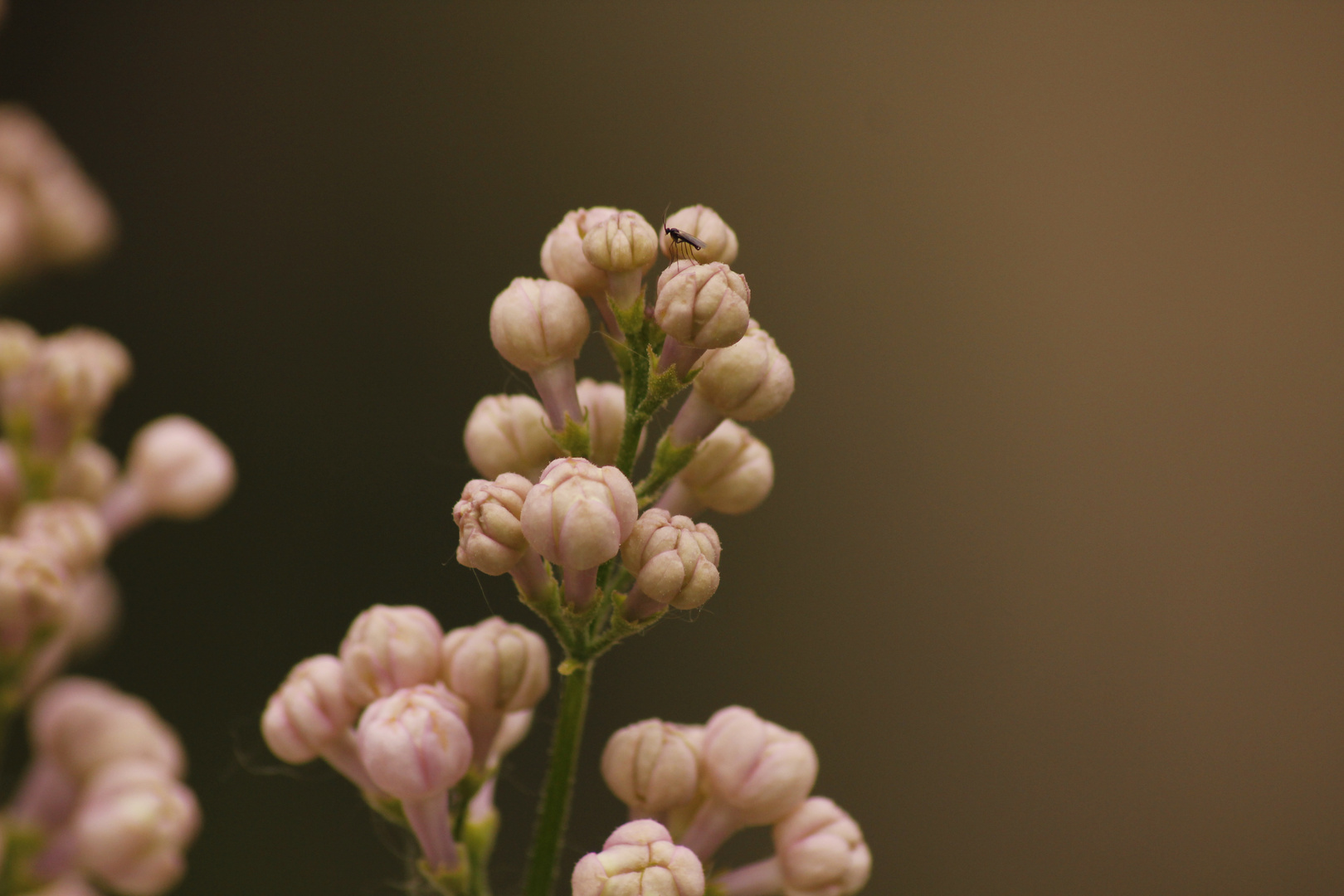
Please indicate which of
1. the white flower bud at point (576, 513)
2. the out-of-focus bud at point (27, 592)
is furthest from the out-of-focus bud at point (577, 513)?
the out-of-focus bud at point (27, 592)

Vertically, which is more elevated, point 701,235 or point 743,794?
point 701,235

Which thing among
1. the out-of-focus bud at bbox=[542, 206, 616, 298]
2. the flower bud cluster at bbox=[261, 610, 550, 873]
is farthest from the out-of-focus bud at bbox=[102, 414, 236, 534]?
the out-of-focus bud at bbox=[542, 206, 616, 298]

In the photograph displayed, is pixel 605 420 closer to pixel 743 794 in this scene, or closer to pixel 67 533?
pixel 743 794

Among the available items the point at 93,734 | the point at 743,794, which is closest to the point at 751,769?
the point at 743,794

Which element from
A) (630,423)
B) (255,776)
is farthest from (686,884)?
(255,776)

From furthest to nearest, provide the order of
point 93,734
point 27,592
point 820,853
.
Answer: point 93,734, point 27,592, point 820,853

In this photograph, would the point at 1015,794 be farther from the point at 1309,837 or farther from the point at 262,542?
the point at 262,542

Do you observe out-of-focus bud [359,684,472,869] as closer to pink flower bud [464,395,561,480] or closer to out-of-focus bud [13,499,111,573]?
pink flower bud [464,395,561,480]
